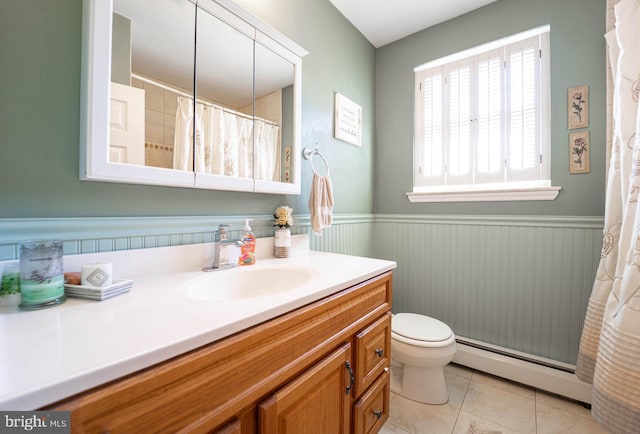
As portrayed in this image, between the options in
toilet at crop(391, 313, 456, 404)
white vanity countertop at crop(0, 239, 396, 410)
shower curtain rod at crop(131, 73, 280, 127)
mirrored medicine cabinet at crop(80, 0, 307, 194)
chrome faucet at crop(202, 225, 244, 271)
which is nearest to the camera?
white vanity countertop at crop(0, 239, 396, 410)

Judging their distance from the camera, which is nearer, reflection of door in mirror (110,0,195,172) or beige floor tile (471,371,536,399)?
reflection of door in mirror (110,0,195,172)

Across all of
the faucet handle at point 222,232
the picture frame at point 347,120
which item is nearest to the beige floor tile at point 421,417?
the faucet handle at point 222,232

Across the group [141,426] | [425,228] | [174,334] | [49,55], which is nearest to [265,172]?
[49,55]

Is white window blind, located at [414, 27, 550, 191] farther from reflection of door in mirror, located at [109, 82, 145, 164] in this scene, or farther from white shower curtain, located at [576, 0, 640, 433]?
reflection of door in mirror, located at [109, 82, 145, 164]

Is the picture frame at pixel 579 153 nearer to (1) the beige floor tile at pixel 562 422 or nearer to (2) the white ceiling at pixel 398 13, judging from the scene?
(2) the white ceiling at pixel 398 13

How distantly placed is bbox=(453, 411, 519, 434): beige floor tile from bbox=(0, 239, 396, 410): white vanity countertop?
115cm

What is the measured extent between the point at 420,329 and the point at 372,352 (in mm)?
636

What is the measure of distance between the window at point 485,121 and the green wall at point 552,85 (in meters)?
0.05

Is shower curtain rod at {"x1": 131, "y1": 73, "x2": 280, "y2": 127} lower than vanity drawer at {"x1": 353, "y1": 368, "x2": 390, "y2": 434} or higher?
higher

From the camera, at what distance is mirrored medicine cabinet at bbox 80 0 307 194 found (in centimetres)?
80

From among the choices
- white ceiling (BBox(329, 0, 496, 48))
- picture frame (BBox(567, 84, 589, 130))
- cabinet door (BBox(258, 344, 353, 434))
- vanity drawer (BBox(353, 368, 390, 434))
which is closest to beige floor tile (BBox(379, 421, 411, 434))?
vanity drawer (BBox(353, 368, 390, 434))

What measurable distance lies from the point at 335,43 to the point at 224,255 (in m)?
1.60

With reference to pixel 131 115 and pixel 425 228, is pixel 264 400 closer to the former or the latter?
pixel 131 115

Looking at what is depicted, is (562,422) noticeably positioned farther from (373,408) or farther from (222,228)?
(222,228)
